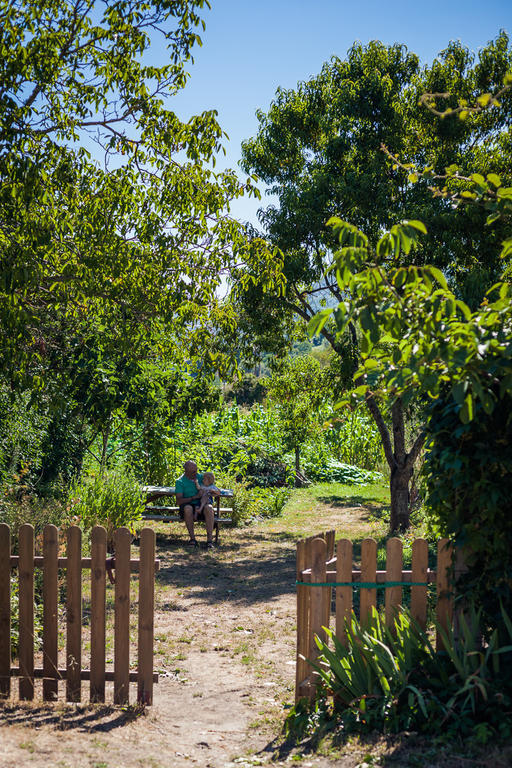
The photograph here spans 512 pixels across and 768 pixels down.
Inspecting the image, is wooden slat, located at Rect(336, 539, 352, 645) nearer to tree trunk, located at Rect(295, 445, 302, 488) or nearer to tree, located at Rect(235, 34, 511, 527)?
A: tree, located at Rect(235, 34, 511, 527)

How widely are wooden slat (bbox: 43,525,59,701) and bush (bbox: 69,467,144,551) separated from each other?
407 centimetres

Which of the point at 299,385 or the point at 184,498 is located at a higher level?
the point at 299,385

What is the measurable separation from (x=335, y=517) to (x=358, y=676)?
11.5m

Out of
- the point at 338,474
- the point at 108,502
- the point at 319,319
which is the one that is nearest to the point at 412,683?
the point at 319,319

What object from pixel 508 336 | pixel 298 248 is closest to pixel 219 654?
pixel 508 336

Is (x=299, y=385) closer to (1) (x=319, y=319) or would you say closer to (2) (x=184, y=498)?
(2) (x=184, y=498)

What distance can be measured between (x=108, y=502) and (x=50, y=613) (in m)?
4.77

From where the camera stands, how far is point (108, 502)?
9539 mm

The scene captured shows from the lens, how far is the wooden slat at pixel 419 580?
4.48 m

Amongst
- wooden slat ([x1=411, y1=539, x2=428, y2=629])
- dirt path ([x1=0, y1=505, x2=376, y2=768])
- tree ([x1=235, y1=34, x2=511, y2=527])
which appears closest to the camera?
dirt path ([x1=0, y1=505, x2=376, y2=768])

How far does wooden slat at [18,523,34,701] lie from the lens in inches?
187

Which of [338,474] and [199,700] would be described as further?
[338,474]

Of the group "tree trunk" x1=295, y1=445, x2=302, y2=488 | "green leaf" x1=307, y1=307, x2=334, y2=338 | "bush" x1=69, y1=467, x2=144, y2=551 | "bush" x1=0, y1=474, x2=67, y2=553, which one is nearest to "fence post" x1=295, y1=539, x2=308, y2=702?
"green leaf" x1=307, y1=307, x2=334, y2=338

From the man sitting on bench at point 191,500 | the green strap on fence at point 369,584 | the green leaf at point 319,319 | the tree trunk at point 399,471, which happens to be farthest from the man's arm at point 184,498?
the green leaf at point 319,319
